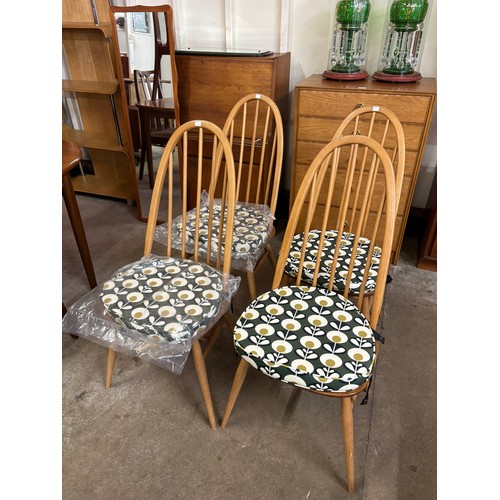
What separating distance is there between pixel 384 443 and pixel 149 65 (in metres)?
2.39

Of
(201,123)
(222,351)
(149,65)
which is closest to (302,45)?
(149,65)

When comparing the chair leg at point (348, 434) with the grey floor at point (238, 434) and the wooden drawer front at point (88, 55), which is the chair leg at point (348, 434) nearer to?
the grey floor at point (238, 434)

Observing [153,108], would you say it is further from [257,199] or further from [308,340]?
[308,340]

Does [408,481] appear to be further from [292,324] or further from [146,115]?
[146,115]

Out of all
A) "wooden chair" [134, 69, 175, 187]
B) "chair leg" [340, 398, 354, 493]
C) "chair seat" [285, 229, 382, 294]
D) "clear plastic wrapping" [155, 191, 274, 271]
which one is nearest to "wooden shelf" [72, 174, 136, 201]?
"wooden chair" [134, 69, 175, 187]

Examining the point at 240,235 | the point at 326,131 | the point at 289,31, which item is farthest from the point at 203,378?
the point at 289,31

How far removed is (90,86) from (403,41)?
2032mm

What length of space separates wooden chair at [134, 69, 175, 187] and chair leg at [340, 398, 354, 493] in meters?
1.99

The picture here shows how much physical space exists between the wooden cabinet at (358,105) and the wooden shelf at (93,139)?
1307 mm

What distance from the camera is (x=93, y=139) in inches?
109

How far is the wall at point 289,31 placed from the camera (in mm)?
2162

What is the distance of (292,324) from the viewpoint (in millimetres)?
1099

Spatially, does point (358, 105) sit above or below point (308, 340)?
above

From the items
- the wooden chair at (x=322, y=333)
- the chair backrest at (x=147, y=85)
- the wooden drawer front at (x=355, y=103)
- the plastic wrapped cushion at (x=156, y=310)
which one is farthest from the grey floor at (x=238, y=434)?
the chair backrest at (x=147, y=85)
